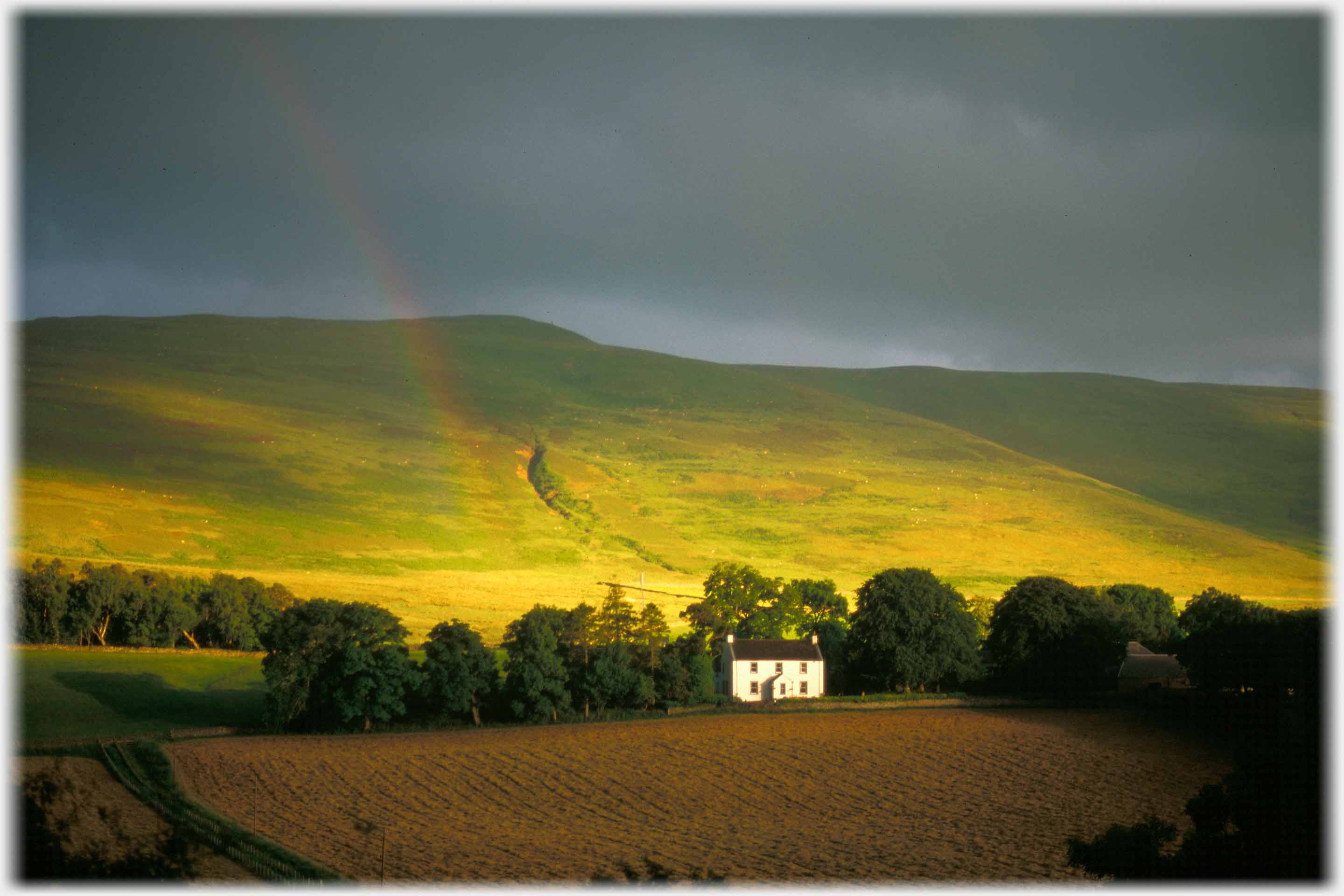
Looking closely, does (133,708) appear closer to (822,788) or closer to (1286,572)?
(822,788)

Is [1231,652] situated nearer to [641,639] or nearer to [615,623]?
[641,639]

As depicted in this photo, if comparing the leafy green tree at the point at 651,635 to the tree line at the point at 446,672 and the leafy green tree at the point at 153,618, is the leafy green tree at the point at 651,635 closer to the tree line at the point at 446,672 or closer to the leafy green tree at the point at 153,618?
the tree line at the point at 446,672

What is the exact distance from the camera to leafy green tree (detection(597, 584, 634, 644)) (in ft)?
221

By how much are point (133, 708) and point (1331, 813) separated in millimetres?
61010

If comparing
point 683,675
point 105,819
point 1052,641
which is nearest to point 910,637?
point 1052,641

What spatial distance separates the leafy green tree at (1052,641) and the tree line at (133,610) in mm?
49967

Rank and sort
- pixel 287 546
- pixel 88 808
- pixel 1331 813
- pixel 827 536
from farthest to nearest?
1. pixel 827 536
2. pixel 287 546
3. pixel 88 808
4. pixel 1331 813

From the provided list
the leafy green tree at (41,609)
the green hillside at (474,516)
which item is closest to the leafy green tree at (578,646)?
the leafy green tree at (41,609)

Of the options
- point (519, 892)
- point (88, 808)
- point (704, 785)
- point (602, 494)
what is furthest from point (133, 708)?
point (602, 494)

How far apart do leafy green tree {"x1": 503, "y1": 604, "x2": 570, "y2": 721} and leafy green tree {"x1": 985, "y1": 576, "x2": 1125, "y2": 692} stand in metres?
32.3

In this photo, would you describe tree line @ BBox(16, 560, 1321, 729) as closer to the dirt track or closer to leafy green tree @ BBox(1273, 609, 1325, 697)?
leafy green tree @ BBox(1273, 609, 1325, 697)

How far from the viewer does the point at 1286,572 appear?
505 ft

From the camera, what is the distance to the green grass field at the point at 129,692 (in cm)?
5694

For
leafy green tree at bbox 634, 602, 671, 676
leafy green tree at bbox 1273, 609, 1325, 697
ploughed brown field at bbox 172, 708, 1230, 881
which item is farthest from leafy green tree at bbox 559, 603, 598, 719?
leafy green tree at bbox 1273, 609, 1325, 697
